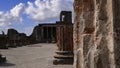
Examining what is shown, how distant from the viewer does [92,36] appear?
3.11 meters

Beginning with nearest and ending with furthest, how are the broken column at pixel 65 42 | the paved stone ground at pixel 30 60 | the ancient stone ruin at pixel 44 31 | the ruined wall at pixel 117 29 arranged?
the ruined wall at pixel 117 29 < the paved stone ground at pixel 30 60 < the broken column at pixel 65 42 < the ancient stone ruin at pixel 44 31

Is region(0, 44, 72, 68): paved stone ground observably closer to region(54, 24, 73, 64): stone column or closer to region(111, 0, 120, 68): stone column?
region(54, 24, 73, 64): stone column

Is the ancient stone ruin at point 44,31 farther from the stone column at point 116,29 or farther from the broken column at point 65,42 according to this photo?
the stone column at point 116,29

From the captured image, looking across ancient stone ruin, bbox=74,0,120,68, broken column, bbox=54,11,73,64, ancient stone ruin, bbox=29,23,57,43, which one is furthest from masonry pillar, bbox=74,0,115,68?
ancient stone ruin, bbox=29,23,57,43

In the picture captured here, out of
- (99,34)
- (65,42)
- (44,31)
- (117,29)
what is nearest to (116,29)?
(117,29)

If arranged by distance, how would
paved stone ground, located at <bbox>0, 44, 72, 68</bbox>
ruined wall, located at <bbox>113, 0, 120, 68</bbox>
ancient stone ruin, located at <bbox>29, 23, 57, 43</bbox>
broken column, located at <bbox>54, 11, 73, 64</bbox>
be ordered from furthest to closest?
ancient stone ruin, located at <bbox>29, 23, 57, 43</bbox>, broken column, located at <bbox>54, 11, 73, 64</bbox>, paved stone ground, located at <bbox>0, 44, 72, 68</bbox>, ruined wall, located at <bbox>113, 0, 120, 68</bbox>

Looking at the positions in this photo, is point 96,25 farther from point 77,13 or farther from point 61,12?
point 61,12

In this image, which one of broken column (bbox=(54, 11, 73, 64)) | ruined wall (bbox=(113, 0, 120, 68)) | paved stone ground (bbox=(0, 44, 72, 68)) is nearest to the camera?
ruined wall (bbox=(113, 0, 120, 68))

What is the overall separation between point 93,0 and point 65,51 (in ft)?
31.0

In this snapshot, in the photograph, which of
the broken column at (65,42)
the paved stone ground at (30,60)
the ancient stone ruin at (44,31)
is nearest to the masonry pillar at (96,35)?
the paved stone ground at (30,60)

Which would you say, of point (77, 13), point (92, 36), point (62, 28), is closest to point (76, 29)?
point (77, 13)

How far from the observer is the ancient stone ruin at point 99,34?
278cm

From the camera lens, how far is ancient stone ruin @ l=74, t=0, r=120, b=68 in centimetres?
278

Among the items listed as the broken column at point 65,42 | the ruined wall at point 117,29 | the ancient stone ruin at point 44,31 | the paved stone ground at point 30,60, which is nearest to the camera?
the ruined wall at point 117,29
